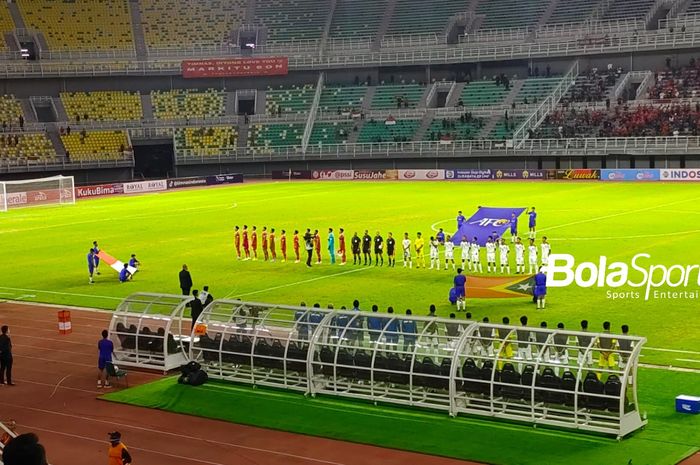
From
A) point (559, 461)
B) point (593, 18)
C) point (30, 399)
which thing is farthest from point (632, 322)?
point (593, 18)

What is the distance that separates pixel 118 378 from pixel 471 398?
348 inches

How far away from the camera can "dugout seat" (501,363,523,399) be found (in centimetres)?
1820

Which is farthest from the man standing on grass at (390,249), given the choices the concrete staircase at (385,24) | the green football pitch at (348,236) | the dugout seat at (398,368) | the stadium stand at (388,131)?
the concrete staircase at (385,24)

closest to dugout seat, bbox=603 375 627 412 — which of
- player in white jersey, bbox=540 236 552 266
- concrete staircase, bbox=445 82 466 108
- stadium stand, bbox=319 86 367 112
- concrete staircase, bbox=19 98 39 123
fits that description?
player in white jersey, bbox=540 236 552 266

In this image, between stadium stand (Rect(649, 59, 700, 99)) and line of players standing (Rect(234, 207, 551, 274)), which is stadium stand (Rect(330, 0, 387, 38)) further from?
line of players standing (Rect(234, 207, 551, 274))

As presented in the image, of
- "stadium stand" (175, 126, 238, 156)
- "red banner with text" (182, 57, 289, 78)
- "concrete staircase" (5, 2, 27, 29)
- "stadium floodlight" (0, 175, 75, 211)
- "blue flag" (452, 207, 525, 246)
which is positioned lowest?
"blue flag" (452, 207, 525, 246)

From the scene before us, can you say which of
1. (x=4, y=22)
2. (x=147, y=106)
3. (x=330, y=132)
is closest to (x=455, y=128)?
(x=330, y=132)

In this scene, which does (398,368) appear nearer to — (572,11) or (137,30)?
(572,11)

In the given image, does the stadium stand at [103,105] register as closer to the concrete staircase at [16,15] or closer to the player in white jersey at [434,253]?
the concrete staircase at [16,15]

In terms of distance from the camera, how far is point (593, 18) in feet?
293

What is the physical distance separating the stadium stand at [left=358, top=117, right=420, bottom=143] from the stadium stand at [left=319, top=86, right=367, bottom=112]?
3.87 meters

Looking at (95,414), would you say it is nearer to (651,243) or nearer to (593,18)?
(651,243)

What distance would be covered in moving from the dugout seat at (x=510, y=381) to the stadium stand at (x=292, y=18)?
8629cm

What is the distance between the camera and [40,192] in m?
71.5
